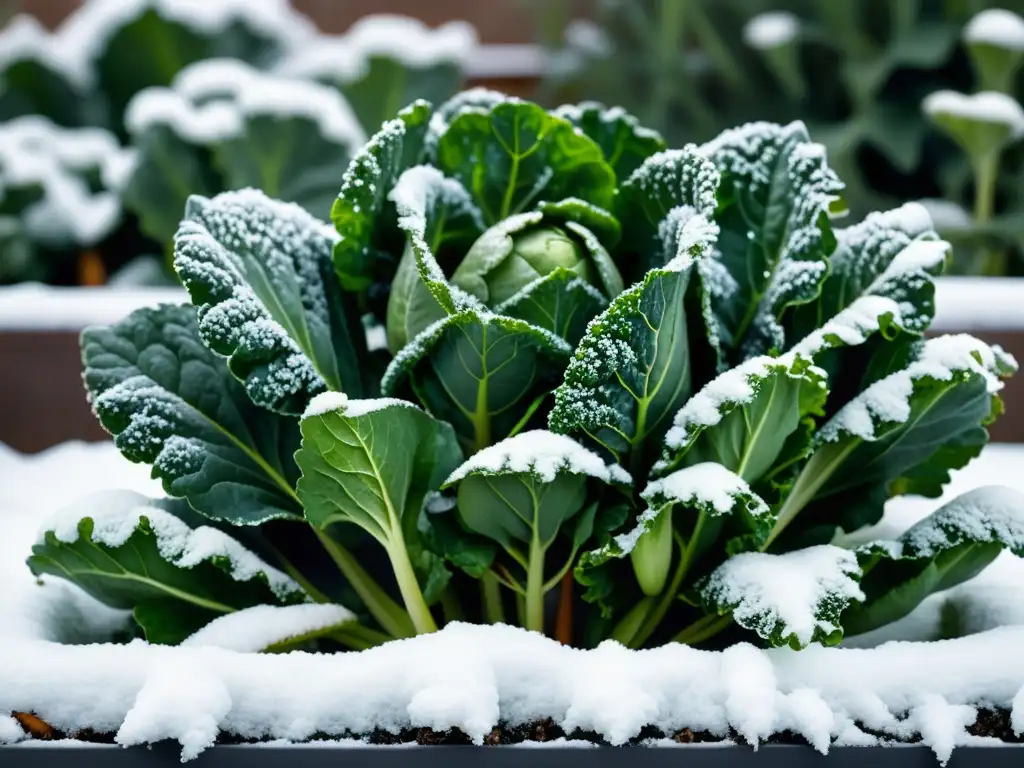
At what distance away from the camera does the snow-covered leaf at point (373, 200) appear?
1.47 feet

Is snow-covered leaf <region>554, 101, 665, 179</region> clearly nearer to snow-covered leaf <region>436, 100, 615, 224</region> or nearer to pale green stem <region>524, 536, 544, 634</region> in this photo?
snow-covered leaf <region>436, 100, 615, 224</region>

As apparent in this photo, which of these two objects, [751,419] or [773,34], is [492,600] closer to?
[751,419]

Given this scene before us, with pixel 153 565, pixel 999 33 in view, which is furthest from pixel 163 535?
pixel 999 33

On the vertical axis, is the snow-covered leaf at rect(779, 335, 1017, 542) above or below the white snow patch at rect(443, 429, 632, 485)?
above

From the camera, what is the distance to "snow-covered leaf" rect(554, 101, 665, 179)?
55 cm

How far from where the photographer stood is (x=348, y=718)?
38cm

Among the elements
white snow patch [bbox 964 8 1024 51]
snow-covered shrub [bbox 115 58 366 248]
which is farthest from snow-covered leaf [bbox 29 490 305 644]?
white snow patch [bbox 964 8 1024 51]

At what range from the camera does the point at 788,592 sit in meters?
0.40

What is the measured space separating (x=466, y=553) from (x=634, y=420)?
0.31 ft

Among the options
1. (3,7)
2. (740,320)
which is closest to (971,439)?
(740,320)

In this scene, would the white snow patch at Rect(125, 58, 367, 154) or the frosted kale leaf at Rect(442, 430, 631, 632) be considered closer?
the frosted kale leaf at Rect(442, 430, 631, 632)

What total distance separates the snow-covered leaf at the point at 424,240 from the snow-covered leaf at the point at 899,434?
7.7 inches

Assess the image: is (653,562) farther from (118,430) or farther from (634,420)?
(118,430)

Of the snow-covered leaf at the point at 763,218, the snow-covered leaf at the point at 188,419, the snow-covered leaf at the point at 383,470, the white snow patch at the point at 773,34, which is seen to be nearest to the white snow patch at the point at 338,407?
the snow-covered leaf at the point at 383,470
